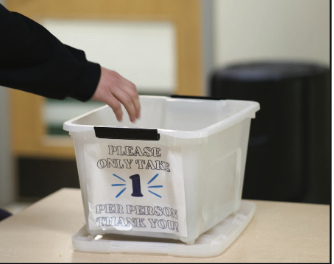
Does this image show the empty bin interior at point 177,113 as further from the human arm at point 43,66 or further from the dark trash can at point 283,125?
the dark trash can at point 283,125

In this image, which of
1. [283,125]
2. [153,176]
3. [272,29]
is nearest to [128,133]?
[153,176]

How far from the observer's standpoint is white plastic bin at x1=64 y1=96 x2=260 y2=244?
808mm

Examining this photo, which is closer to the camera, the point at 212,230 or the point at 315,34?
the point at 212,230

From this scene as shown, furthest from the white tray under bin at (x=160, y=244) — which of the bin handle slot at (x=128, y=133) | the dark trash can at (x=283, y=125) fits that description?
the dark trash can at (x=283, y=125)

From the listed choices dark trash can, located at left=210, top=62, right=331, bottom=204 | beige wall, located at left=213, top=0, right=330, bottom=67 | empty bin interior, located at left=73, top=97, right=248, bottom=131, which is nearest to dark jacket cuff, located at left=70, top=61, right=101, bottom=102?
empty bin interior, located at left=73, top=97, right=248, bottom=131

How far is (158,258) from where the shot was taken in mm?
825

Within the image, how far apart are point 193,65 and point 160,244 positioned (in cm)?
190

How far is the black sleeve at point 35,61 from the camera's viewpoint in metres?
0.81

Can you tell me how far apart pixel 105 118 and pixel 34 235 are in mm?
227

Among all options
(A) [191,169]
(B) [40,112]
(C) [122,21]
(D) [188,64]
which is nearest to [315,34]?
(D) [188,64]

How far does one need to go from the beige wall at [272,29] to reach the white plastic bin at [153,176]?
1.63 meters

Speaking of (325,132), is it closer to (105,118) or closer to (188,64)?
(188,64)

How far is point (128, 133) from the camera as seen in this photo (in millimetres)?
810

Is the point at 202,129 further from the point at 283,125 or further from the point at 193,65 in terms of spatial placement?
the point at 193,65
